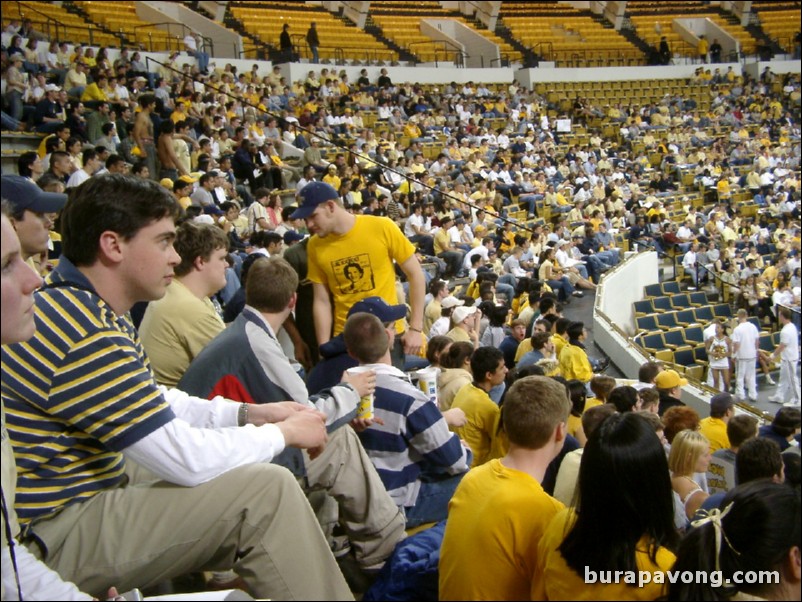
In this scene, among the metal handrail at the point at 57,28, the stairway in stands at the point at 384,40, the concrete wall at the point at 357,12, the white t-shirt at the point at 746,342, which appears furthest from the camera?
the concrete wall at the point at 357,12

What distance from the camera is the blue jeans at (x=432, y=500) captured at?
9.93 feet

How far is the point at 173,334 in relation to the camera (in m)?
3.07

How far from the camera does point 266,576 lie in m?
1.74

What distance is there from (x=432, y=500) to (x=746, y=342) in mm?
7612

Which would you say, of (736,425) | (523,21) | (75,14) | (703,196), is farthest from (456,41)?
(736,425)

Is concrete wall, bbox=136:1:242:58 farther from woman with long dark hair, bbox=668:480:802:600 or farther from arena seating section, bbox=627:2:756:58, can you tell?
woman with long dark hair, bbox=668:480:802:600

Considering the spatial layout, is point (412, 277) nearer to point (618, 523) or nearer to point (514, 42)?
point (618, 523)

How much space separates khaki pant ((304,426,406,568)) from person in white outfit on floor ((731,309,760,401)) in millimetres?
7038

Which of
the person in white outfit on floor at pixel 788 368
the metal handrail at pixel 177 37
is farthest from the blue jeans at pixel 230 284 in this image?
the metal handrail at pixel 177 37

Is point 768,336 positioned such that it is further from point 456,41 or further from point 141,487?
point 456,41

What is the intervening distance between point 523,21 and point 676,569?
2842cm

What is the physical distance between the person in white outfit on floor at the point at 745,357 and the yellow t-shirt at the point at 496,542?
7.36 metres

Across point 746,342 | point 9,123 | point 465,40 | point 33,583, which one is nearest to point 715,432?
point 33,583

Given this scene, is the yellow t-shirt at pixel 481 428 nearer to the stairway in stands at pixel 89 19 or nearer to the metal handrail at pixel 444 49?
the stairway in stands at pixel 89 19
